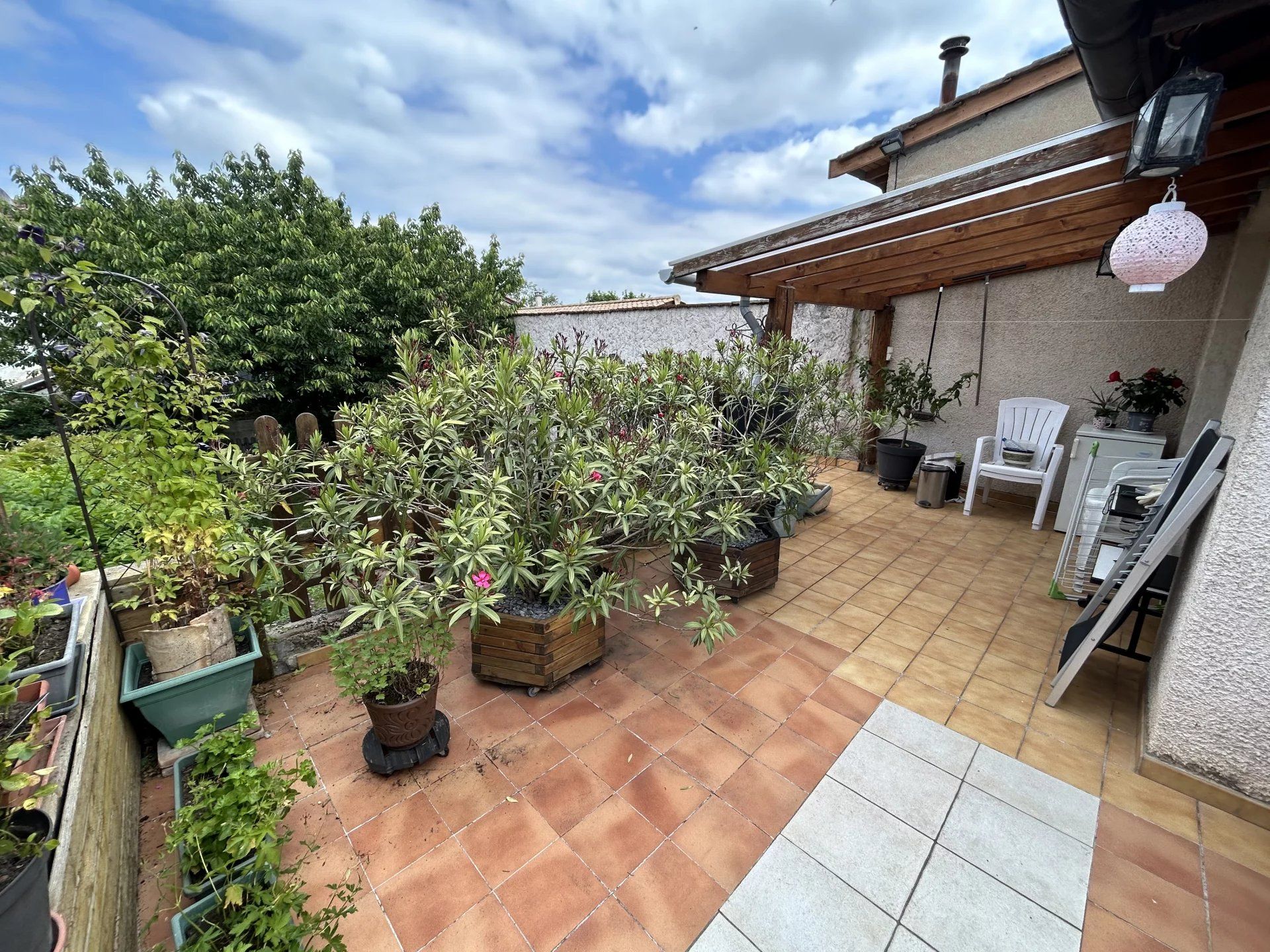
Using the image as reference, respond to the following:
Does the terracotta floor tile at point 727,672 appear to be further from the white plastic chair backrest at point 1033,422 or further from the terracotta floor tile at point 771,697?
the white plastic chair backrest at point 1033,422

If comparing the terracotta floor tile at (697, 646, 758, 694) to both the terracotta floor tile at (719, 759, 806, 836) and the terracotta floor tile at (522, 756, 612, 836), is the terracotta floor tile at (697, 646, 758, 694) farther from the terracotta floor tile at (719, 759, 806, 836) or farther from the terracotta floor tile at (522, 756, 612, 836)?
the terracotta floor tile at (522, 756, 612, 836)

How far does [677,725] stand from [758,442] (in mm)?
1789

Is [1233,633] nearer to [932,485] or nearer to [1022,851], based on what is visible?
[1022,851]

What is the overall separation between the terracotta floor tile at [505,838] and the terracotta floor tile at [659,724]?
513 mm

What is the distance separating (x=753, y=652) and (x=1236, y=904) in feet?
5.46

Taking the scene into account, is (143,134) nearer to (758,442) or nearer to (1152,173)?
(758,442)

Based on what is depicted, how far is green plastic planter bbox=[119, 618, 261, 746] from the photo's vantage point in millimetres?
1713

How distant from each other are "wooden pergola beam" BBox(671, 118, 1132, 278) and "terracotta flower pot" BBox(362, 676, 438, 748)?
10.4ft

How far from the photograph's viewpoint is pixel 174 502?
174 cm

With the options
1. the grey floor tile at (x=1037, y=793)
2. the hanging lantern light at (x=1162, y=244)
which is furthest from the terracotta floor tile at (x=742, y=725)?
the hanging lantern light at (x=1162, y=244)

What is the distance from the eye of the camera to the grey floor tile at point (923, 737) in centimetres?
191

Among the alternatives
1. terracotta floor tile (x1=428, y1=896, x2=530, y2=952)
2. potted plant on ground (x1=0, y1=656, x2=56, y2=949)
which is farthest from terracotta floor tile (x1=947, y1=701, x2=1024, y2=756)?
potted plant on ground (x1=0, y1=656, x2=56, y2=949)

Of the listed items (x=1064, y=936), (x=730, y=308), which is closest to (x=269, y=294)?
(x=730, y=308)

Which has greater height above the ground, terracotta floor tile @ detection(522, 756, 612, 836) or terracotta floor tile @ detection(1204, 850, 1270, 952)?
terracotta floor tile @ detection(522, 756, 612, 836)
